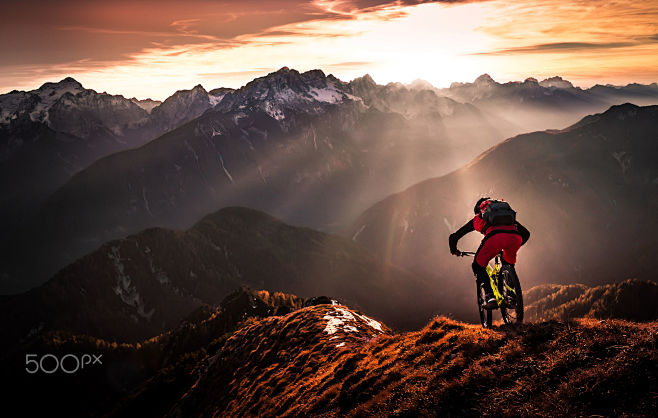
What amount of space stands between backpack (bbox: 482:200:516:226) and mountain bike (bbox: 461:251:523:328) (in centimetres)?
172

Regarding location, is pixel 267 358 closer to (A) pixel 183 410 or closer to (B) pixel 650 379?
(A) pixel 183 410

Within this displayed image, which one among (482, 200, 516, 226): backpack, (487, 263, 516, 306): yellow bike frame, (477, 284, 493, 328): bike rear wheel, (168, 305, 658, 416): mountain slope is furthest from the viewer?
(477, 284, 493, 328): bike rear wheel

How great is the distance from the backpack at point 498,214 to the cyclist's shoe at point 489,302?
327 cm

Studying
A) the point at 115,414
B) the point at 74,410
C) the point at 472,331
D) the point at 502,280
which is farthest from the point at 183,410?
the point at 74,410

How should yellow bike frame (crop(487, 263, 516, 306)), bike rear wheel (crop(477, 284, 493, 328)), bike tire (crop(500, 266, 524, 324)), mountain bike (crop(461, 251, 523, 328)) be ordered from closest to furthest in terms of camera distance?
1. bike tire (crop(500, 266, 524, 324))
2. mountain bike (crop(461, 251, 523, 328))
3. yellow bike frame (crop(487, 263, 516, 306))
4. bike rear wheel (crop(477, 284, 493, 328))

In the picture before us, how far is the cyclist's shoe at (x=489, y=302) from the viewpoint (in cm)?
1520

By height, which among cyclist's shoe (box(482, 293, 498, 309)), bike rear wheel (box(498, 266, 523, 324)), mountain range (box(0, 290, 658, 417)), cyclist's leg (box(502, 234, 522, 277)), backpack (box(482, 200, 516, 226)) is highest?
backpack (box(482, 200, 516, 226))

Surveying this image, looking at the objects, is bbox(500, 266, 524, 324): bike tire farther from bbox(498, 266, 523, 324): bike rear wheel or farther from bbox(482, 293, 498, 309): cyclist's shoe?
bbox(482, 293, 498, 309): cyclist's shoe

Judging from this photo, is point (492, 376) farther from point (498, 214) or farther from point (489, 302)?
point (498, 214)

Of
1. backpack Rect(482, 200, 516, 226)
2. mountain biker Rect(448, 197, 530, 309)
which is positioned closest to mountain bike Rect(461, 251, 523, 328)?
mountain biker Rect(448, 197, 530, 309)

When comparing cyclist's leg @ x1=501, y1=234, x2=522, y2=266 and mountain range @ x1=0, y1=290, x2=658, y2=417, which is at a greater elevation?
cyclist's leg @ x1=501, y1=234, x2=522, y2=266

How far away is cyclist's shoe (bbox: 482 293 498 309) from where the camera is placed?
49.9ft

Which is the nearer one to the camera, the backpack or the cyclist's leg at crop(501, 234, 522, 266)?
the backpack

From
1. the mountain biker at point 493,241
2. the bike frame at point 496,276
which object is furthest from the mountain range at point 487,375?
the mountain biker at point 493,241
